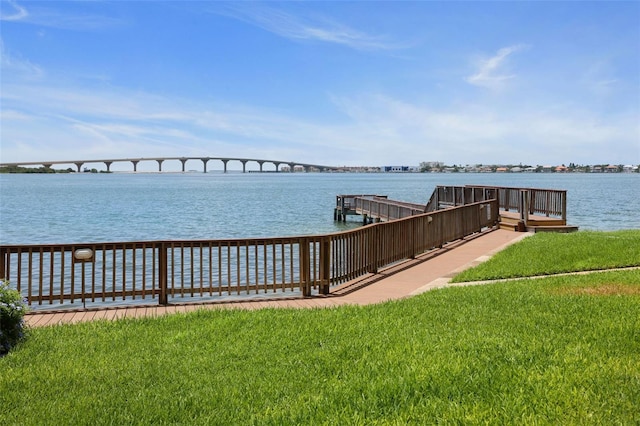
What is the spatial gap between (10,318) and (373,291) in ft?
19.6

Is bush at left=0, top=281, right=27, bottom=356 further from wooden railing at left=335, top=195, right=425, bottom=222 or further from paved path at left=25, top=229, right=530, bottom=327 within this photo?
wooden railing at left=335, top=195, right=425, bottom=222

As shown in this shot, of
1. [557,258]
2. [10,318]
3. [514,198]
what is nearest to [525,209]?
[514,198]

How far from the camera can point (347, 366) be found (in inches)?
220

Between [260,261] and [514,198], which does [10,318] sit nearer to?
[260,261]

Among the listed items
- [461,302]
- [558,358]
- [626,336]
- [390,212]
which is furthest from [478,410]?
[390,212]

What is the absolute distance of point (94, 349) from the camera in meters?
6.46

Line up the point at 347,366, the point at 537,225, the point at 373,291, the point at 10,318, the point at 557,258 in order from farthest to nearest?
the point at 537,225, the point at 557,258, the point at 373,291, the point at 10,318, the point at 347,366

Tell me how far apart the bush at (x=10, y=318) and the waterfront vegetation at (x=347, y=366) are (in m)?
0.19

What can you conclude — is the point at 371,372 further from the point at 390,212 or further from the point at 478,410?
the point at 390,212

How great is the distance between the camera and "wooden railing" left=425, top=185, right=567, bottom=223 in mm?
21000

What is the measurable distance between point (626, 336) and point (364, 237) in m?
6.01

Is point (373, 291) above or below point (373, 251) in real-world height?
below

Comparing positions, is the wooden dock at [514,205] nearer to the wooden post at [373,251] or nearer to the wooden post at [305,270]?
the wooden post at [373,251]

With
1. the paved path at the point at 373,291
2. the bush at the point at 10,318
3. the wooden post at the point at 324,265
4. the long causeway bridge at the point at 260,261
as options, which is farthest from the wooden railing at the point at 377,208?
the bush at the point at 10,318
